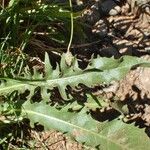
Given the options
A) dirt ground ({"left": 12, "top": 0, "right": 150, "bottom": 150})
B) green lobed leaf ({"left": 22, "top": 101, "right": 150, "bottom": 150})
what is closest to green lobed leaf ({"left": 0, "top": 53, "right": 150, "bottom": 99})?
green lobed leaf ({"left": 22, "top": 101, "right": 150, "bottom": 150})

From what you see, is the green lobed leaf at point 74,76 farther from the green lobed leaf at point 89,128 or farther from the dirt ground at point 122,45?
the dirt ground at point 122,45

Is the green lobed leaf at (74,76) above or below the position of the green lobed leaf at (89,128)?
above

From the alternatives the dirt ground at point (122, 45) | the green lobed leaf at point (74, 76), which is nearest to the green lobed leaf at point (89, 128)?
the green lobed leaf at point (74, 76)

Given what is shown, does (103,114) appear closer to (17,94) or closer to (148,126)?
(148,126)

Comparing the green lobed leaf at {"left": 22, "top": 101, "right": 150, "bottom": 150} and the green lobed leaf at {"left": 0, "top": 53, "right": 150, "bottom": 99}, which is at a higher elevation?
the green lobed leaf at {"left": 0, "top": 53, "right": 150, "bottom": 99}

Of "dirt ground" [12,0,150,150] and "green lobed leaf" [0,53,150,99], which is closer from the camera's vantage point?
"green lobed leaf" [0,53,150,99]

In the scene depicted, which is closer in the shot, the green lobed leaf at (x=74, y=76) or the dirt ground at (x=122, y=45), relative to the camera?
the green lobed leaf at (x=74, y=76)

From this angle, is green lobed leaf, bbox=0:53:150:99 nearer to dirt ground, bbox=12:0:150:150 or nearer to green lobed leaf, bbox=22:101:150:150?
green lobed leaf, bbox=22:101:150:150

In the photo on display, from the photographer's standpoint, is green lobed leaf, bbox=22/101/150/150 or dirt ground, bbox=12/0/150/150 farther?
dirt ground, bbox=12/0/150/150

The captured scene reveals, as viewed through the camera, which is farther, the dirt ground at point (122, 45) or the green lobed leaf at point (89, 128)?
the dirt ground at point (122, 45)
